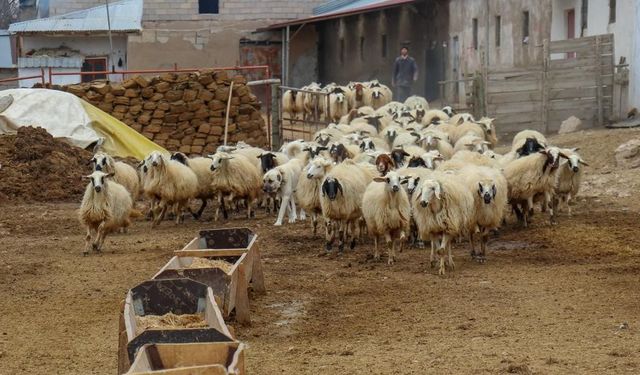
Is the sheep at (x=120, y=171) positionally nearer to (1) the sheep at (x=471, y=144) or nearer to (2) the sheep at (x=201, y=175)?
(2) the sheep at (x=201, y=175)

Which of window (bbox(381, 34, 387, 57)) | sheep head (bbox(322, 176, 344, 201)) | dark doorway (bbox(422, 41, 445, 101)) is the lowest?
sheep head (bbox(322, 176, 344, 201))

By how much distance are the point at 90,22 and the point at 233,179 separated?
1068 inches

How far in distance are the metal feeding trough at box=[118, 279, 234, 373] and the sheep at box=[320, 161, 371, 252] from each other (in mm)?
5789

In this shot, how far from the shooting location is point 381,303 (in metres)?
11.5

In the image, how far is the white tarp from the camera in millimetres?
24141

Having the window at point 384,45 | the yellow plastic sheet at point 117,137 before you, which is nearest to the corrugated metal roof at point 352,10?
the window at point 384,45

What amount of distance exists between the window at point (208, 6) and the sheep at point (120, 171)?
105 ft

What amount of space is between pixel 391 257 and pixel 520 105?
1348 cm

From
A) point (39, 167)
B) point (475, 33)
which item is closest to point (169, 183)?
point (39, 167)

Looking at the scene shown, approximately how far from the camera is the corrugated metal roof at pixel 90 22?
143ft

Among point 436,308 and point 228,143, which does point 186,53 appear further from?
point 436,308

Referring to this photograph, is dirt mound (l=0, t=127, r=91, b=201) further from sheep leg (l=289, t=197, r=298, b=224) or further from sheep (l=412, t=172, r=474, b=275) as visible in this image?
sheep (l=412, t=172, r=474, b=275)

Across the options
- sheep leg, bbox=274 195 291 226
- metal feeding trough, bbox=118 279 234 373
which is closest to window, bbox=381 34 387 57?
sheep leg, bbox=274 195 291 226

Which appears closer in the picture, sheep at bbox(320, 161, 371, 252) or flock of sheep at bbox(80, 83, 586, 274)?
flock of sheep at bbox(80, 83, 586, 274)
